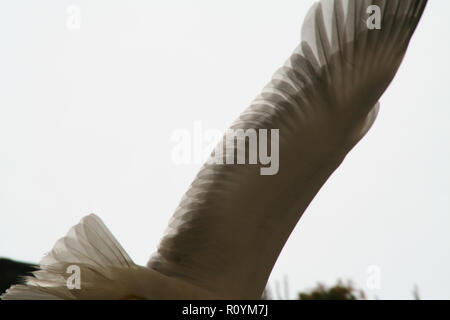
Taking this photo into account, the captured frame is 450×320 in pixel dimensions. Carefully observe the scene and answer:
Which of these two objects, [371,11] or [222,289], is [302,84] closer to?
[371,11]

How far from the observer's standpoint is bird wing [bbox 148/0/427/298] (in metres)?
1.93

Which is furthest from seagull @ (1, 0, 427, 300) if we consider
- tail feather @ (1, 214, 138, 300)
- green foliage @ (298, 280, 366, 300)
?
green foliage @ (298, 280, 366, 300)

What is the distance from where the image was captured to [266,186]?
2037 mm

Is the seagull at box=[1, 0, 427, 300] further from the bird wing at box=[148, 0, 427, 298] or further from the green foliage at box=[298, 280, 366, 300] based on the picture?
the green foliage at box=[298, 280, 366, 300]

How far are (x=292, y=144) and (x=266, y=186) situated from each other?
0.17 metres

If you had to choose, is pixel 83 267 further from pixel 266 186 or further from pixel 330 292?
pixel 330 292

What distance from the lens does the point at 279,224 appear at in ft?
6.88

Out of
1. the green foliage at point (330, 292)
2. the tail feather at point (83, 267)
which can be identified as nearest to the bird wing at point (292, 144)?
the tail feather at point (83, 267)

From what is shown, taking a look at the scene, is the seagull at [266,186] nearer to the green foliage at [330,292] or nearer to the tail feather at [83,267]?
the tail feather at [83,267]
